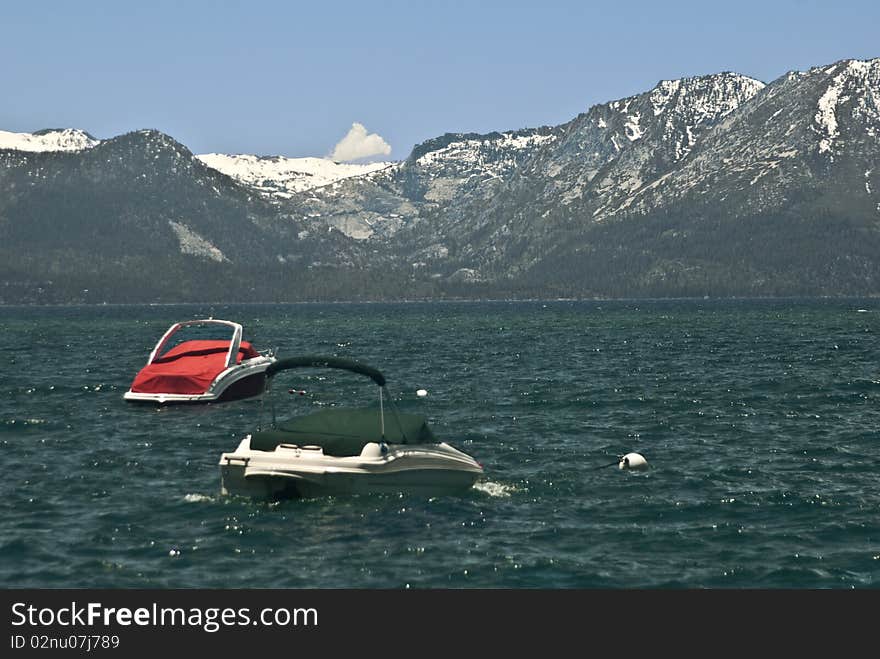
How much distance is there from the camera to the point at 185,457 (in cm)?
4288

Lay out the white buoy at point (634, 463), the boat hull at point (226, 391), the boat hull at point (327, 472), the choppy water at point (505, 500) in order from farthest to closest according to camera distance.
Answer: the boat hull at point (226, 391) < the white buoy at point (634, 463) < the boat hull at point (327, 472) < the choppy water at point (505, 500)

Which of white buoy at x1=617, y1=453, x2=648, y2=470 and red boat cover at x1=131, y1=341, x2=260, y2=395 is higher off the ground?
red boat cover at x1=131, y1=341, x2=260, y2=395

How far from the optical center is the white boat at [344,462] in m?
32.0

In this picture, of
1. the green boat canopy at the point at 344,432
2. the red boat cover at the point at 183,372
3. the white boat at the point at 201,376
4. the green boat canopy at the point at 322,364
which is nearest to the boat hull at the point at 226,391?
the white boat at the point at 201,376

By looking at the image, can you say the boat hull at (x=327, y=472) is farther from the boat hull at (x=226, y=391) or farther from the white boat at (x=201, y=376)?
the boat hull at (x=226, y=391)

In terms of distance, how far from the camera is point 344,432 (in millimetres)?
34188

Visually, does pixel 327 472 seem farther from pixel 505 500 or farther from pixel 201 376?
pixel 201 376

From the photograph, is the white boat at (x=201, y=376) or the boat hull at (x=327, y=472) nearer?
the boat hull at (x=327, y=472)

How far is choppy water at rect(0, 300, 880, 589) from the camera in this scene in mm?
26703

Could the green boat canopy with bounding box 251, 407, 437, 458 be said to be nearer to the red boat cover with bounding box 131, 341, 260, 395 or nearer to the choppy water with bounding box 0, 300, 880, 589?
the choppy water with bounding box 0, 300, 880, 589

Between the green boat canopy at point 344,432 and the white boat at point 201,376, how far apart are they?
74.2ft

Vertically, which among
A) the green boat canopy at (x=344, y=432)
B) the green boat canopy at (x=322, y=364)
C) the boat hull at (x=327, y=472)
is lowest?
the boat hull at (x=327, y=472)

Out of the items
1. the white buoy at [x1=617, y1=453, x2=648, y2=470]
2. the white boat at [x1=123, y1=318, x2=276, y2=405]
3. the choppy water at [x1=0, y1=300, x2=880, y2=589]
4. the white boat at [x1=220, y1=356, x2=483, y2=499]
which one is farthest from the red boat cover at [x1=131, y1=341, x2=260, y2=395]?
the white buoy at [x1=617, y1=453, x2=648, y2=470]

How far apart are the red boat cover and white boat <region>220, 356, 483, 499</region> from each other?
2623 centimetres
